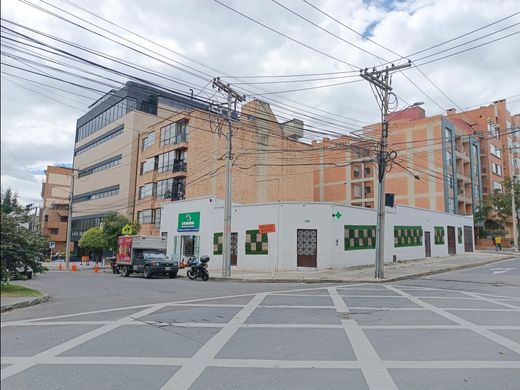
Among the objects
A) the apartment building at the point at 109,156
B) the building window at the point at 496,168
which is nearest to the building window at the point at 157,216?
the apartment building at the point at 109,156

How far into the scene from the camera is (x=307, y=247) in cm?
2508

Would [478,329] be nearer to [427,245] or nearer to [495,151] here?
[427,245]

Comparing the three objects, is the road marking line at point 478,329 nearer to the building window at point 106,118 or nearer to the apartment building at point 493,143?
the building window at point 106,118

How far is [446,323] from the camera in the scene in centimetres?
892

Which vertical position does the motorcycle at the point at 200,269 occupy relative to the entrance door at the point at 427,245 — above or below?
below

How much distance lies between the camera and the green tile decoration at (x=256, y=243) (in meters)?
25.8

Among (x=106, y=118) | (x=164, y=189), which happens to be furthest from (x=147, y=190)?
(x=106, y=118)

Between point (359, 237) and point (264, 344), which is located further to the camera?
point (359, 237)

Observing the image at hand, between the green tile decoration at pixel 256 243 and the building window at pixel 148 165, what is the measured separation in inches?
970

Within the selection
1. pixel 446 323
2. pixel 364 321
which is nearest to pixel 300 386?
pixel 364 321

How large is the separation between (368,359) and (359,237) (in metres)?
21.7

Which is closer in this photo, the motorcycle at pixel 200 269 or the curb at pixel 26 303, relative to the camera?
the curb at pixel 26 303

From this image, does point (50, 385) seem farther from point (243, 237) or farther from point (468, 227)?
point (468, 227)

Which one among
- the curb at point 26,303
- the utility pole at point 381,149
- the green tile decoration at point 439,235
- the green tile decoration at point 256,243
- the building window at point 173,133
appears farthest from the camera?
the building window at point 173,133
